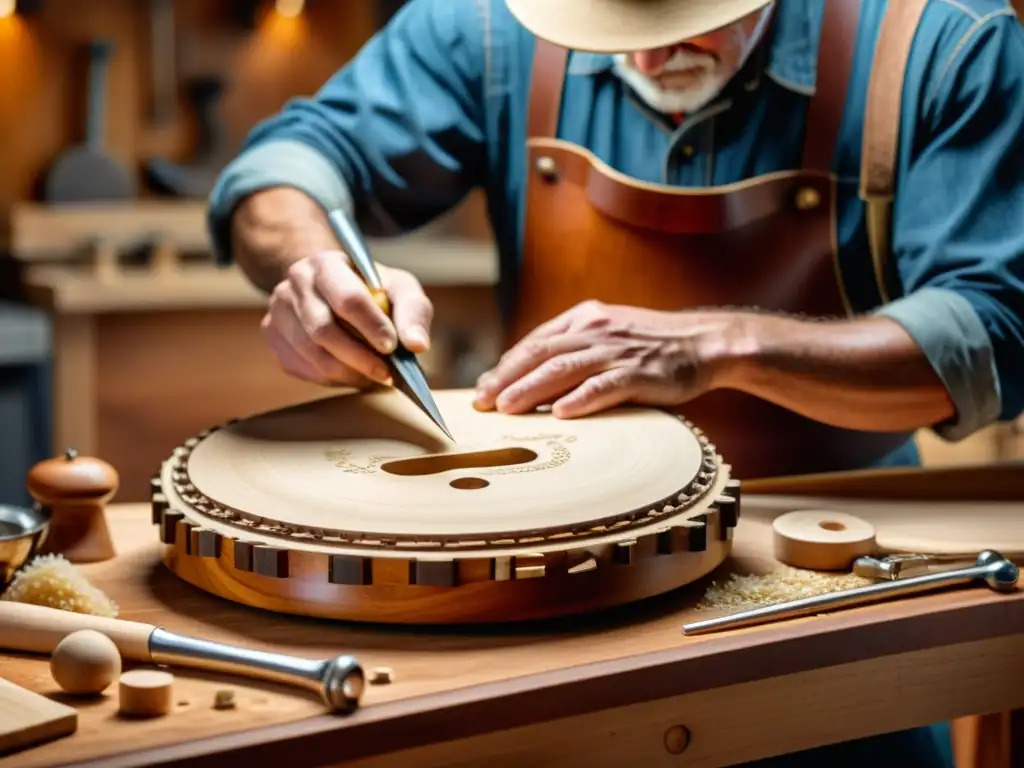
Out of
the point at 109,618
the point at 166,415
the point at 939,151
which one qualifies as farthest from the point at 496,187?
the point at 166,415

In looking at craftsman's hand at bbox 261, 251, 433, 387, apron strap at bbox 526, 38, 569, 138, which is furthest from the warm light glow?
craftsman's hand at bbox 261, 251, 433, 387

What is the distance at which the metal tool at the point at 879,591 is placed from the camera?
1.42 meters

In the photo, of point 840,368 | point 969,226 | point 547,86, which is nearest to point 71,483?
point 840,368

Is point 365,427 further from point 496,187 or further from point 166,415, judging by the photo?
point 166,415

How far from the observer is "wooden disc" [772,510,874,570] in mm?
1599

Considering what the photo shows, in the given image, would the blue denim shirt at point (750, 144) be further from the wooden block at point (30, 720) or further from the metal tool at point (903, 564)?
the wooden block at point (30, 720)

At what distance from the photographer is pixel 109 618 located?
1352mm

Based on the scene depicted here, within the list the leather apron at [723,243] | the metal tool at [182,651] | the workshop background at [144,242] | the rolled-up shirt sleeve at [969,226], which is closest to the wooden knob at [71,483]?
the metal tool at [182,651]

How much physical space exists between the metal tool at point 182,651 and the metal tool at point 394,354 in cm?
49

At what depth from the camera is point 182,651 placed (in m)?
1.29

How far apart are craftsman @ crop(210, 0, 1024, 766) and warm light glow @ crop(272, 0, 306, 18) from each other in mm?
2709

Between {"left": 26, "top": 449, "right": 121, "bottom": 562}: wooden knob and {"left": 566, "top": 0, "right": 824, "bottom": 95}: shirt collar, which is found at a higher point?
{"left": 566, "top": 0, "right": 824, "bottom": 95}: shirt collar

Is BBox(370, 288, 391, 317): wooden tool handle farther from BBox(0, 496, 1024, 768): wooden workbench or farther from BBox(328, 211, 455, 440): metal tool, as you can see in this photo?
BBox(0, 496, 1024, 768): wooden workbench

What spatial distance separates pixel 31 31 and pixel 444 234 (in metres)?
1.67
